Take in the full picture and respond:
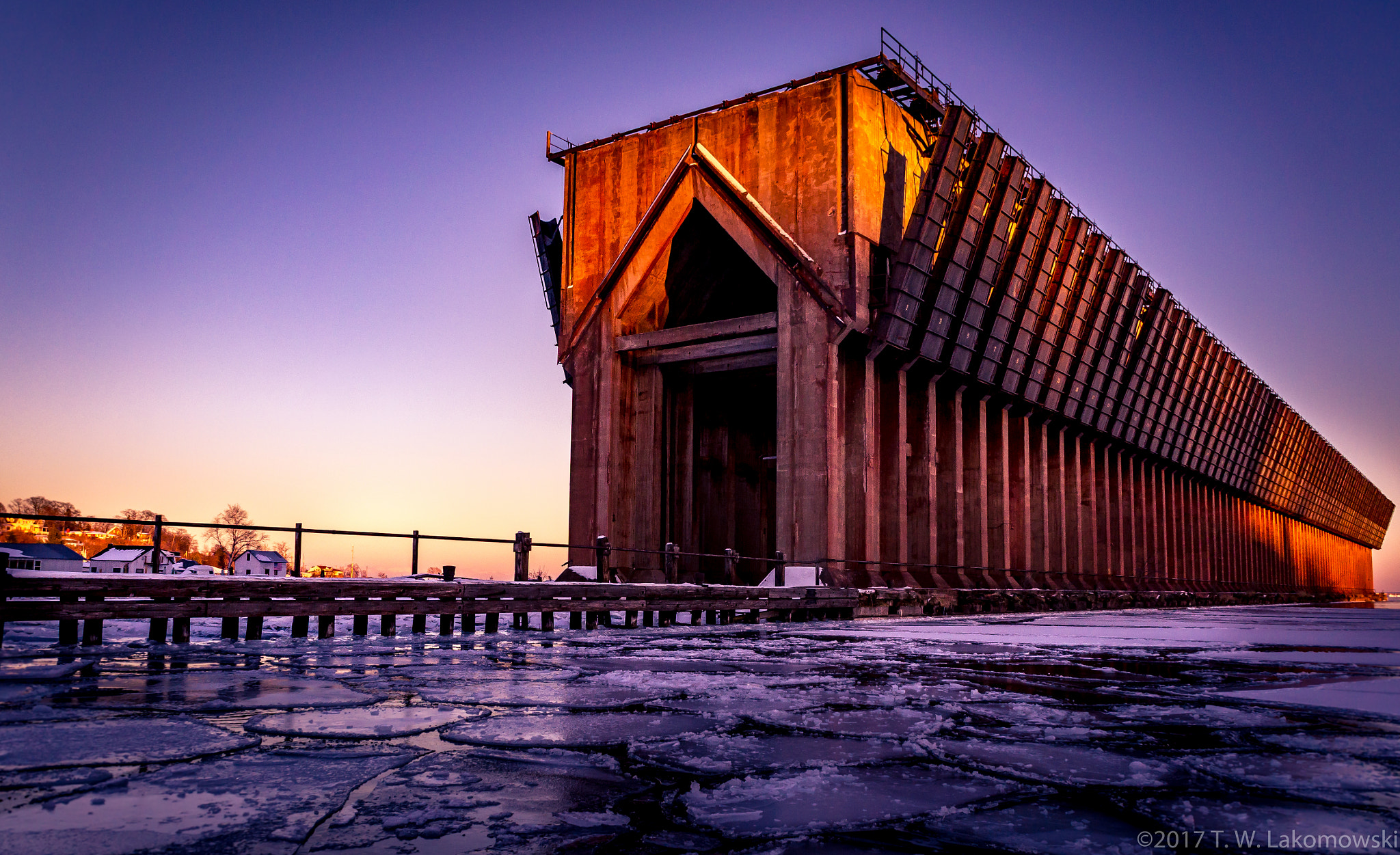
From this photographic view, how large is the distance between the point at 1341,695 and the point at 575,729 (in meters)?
4.98

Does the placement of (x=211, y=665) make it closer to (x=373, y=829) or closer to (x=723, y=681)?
(x=723, y=681)

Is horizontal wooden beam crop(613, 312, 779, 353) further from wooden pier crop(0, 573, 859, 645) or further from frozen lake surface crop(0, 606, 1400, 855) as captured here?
frozen lake surface crop(0, 606, 1400, 855)

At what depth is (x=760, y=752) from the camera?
13.6 feet

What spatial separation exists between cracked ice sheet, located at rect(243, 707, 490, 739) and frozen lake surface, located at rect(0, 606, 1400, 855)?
0.03 m

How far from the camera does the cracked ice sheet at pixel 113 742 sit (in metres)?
3.82

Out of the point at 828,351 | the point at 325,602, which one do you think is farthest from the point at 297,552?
the point at 828,351

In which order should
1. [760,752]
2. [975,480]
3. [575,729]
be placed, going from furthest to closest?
[975,480] → [575,729] → [760,752]

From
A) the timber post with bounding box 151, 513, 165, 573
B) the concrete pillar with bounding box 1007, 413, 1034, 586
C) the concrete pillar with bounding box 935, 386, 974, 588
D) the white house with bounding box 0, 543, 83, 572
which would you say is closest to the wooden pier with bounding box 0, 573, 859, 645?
the timber post with bounding box 151, 513, 165, 573

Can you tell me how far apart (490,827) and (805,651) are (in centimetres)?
808

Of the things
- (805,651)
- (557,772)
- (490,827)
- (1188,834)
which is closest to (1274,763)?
(1188,834)

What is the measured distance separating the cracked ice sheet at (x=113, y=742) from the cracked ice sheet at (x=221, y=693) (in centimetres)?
64

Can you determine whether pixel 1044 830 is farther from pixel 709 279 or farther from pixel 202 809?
pixel 709 279

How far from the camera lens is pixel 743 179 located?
105ft

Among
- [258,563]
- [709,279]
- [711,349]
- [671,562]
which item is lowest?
[258,563]
